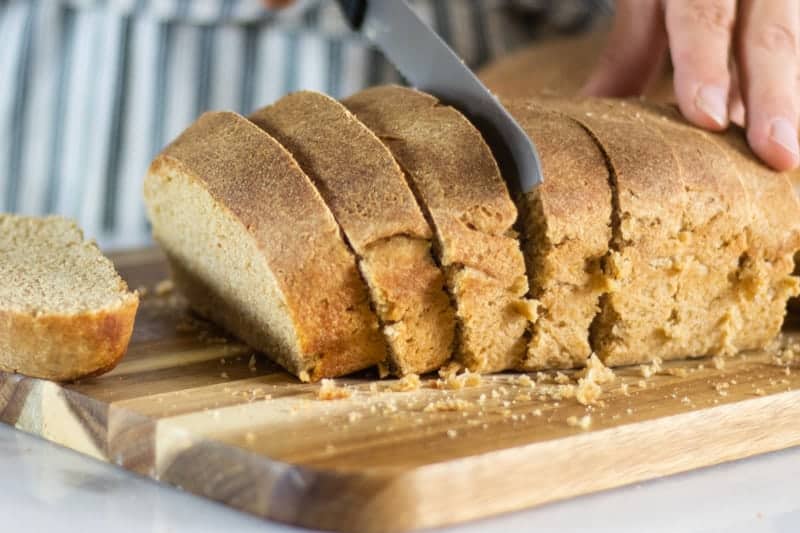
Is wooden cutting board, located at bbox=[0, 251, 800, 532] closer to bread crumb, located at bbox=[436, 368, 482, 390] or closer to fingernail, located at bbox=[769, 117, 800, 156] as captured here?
bread crumb, located at bbox=[436, 368, 482, 390]

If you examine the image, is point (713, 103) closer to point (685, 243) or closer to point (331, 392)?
point (685, 243)

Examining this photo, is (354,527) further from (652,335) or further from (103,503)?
(652,335)

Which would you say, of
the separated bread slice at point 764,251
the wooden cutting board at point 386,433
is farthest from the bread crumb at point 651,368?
the separated bread slice at point 764,251

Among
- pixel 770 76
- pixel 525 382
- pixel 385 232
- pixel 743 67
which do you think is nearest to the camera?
pixel 385 232

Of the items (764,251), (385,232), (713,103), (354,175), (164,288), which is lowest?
(164,288)

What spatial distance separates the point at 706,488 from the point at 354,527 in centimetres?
78

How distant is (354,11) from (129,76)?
181cm

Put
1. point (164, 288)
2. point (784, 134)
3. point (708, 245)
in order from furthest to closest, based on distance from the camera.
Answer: point (164, 288)
point (784, 134)
point (708, 245)

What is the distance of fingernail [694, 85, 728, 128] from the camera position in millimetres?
2869

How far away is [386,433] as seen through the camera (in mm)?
2051

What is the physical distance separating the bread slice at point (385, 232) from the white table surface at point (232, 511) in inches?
23.1

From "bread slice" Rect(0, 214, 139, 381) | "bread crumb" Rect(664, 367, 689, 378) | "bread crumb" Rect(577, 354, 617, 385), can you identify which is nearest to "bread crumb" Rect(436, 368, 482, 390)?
"bread crumb" Rect(577, 354, 617, 385)

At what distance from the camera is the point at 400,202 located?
2.36 metres

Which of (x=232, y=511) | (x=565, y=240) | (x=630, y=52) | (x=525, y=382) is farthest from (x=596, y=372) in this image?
(x=630, y=52)
